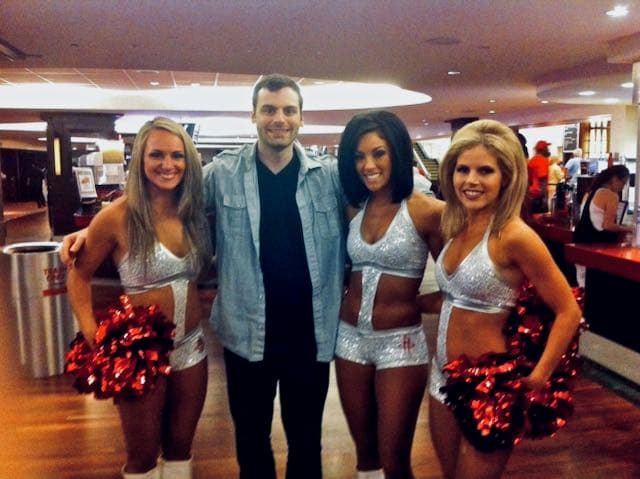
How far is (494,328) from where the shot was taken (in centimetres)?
177

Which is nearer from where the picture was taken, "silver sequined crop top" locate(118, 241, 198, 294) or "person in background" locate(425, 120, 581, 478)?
"person in background" locate(425, 120, 581, 478)

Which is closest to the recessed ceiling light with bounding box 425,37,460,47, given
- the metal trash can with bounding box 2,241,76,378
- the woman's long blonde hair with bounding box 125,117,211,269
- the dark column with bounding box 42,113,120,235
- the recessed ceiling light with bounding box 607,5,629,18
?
the recessed ceiling light with bounding box 607,5,629,18

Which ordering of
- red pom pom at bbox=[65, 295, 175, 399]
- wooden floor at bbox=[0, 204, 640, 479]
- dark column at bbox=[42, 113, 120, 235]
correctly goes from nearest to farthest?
red pom pom at bbox=[65, 295, 175, 399], wooden floor at bbox=[0, 204, 640, 479], dark column at bbox=[42, 113, 120, 235]

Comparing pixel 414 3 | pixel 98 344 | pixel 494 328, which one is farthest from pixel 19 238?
pixel 494 328

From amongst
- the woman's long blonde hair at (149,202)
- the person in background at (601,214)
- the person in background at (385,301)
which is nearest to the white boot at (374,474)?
the person in background at (385,301)

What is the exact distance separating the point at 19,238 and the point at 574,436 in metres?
12.4

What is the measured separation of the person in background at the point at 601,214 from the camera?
524 cm

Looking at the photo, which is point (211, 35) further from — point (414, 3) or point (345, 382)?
point (345, 382)

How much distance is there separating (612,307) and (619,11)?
8.55ft

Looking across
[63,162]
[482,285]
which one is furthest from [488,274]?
[63,162]

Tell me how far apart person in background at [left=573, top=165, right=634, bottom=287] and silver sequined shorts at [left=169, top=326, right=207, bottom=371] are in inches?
162

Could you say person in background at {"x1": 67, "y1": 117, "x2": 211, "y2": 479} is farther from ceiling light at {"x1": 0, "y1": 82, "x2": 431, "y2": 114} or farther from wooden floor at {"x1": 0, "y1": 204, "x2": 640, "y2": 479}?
ceiling light at {"x1": 0, "y1": 82, "x2": 431, "y2": 114}

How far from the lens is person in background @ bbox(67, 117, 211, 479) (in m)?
2.02

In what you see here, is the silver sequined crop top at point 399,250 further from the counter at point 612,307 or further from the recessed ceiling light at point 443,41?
the recessed ceiling light at point 443,41
